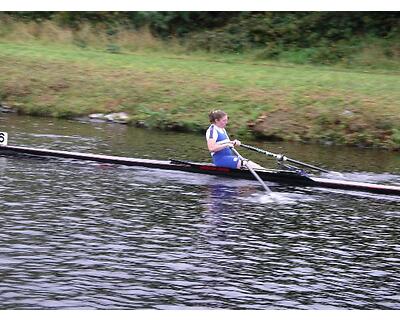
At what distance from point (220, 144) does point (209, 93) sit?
11.4 metres

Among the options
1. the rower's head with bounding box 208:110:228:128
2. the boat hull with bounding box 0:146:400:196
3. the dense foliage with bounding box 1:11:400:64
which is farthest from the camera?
the dense foliage with bounding box 1:11:400:64

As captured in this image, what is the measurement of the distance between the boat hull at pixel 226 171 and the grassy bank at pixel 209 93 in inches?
308

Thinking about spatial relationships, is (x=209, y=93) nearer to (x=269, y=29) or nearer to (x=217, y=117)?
(x=269, y=29)

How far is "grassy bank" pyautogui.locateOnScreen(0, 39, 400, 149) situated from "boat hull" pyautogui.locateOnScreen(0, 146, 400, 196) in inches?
308

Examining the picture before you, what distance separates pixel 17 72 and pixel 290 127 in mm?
12865

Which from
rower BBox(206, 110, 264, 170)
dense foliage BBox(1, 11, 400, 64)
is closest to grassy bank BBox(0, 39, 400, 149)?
dense foliage BBox(1, 11, 400, 64)

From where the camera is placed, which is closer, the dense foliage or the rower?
the rower

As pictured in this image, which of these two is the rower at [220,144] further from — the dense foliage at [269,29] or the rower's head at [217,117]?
the dense foliage at [269,29]

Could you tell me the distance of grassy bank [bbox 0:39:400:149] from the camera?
27.2m

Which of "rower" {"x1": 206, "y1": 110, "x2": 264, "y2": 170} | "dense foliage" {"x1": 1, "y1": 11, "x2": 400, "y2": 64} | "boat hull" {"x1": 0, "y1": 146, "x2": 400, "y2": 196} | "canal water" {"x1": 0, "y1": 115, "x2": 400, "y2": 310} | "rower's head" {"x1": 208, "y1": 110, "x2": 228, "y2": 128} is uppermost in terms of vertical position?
"dense foliage" {"x1": 1, "y1": 11, "x2": 400, "y2": 64}

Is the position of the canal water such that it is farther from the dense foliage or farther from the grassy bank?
the dense foliage

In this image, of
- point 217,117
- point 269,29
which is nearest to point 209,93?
point 269,29

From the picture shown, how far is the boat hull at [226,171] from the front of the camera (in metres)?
18.1

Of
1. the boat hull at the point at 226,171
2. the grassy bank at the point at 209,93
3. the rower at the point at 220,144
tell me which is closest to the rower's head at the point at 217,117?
the rower at the point at 220,144
